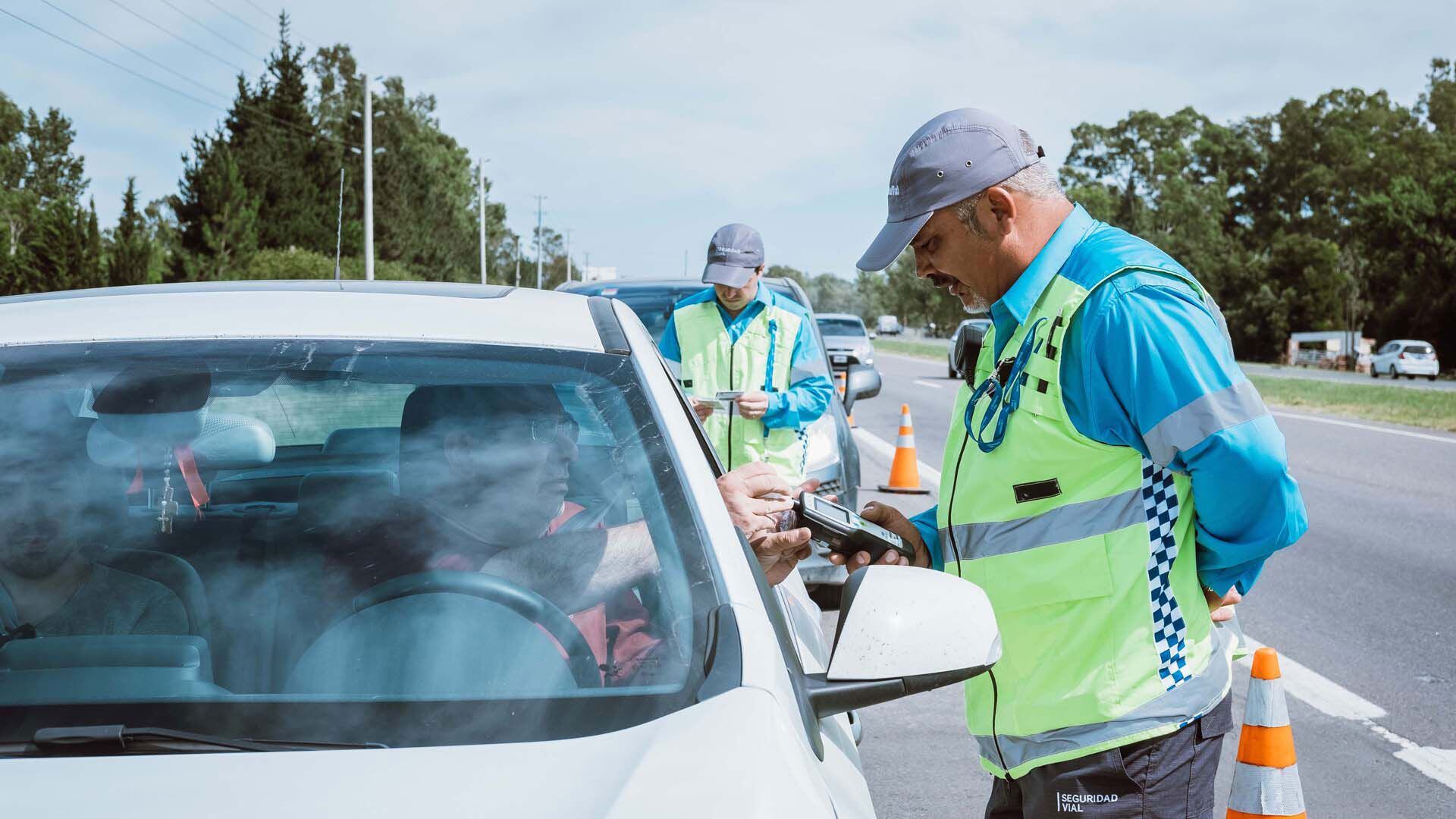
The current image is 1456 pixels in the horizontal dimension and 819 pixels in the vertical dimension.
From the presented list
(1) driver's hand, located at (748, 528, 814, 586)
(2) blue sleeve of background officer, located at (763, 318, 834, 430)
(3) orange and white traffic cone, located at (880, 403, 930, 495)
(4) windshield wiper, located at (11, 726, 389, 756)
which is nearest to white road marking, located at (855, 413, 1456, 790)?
(1) driver's hand, located at (748, 528, 814, 586)

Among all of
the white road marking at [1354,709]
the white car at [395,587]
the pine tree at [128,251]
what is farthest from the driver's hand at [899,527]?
the pine tree at [128,251]

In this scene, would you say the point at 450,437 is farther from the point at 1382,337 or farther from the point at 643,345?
the point at 1382,337

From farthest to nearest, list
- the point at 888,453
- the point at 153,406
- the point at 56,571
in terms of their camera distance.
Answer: the point at 888,453
the point at 153,406
the point at 56,571

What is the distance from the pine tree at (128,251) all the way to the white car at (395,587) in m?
33.2

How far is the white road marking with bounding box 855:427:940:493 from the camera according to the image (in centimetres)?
1196

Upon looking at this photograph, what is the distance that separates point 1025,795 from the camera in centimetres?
222

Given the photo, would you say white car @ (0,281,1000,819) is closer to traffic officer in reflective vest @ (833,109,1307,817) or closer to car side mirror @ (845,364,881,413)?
traffic officer in reflective vest @ (833,109,1307,817)

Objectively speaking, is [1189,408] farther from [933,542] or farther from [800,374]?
[800,374]

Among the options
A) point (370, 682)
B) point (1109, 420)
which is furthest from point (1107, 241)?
point (370, 682)

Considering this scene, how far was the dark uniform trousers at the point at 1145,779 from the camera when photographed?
209 cm

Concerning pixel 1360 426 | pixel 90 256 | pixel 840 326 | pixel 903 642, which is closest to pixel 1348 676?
pixel 903 642

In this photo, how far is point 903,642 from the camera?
185 cm

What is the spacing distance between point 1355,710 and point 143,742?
15.8 ft

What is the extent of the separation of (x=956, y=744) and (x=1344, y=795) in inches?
50.9
